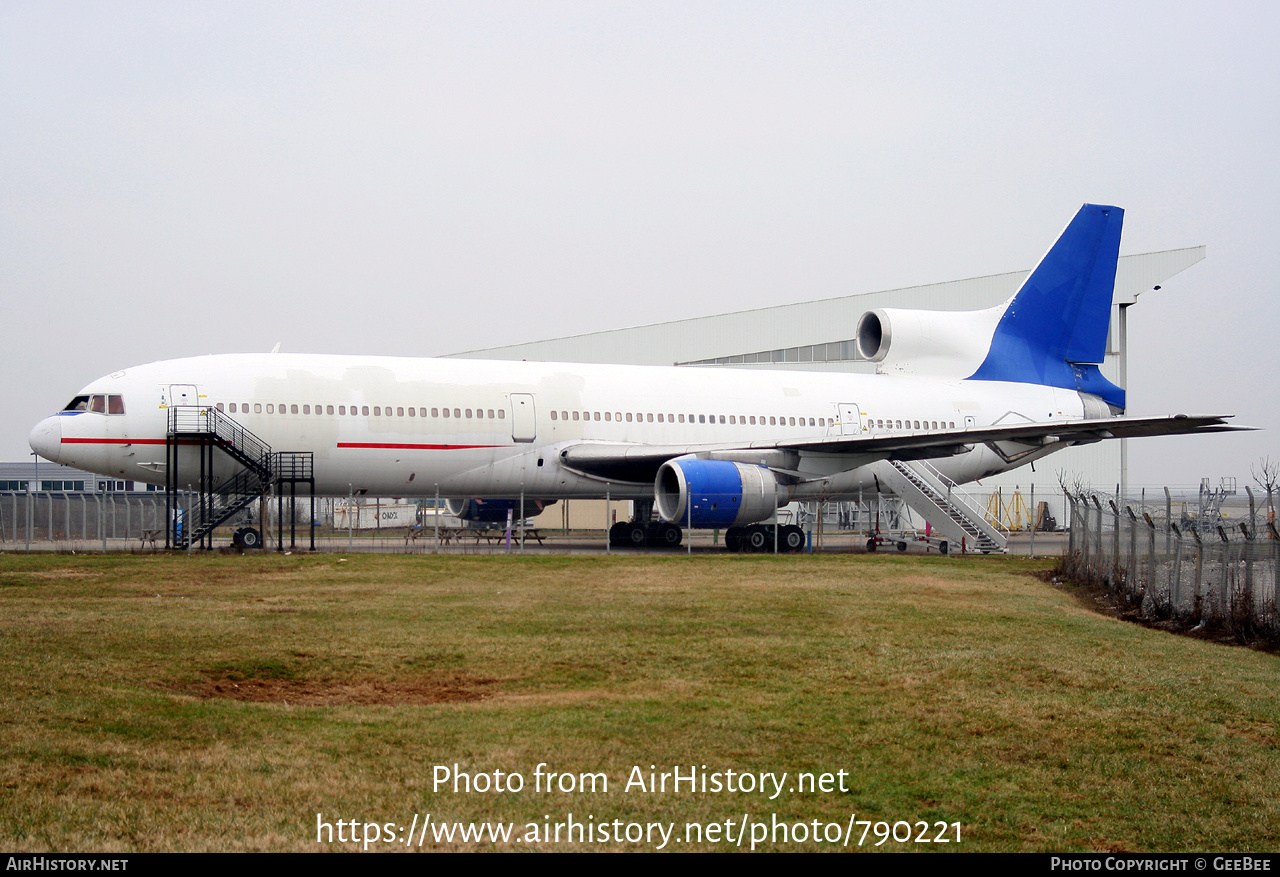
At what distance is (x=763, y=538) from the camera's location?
27.5 metres

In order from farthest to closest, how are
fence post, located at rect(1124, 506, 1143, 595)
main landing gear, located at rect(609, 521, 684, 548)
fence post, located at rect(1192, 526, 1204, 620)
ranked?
main landing gear, located at rect(609, 521, 684, 548) → fence post, located at rect(1124, 506, 1143, 595) → fence post, located at rect(1192, 526, 1204, 620)

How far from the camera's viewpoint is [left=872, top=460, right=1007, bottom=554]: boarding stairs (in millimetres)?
28469

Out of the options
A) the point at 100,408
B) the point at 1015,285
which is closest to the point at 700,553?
the point at 100,408

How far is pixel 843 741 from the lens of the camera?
25.6 feet

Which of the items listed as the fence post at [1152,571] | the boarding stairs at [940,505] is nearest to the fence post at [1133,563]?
the fence post at [1152,571]

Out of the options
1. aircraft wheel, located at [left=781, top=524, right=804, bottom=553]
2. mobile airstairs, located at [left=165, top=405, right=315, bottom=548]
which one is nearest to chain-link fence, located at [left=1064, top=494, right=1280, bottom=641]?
aircraft wheel, located at [left=781, top=524, right=804, bottom=553]

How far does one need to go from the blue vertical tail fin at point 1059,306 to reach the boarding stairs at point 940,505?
501cm

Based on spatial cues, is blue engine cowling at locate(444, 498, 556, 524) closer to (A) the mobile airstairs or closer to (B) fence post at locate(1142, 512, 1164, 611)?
(A) the mobile airstairs

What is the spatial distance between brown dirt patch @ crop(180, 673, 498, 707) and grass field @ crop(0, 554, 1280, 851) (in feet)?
0.13

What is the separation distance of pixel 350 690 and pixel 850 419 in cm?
2240

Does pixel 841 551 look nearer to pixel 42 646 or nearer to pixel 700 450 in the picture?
pixel 700 450

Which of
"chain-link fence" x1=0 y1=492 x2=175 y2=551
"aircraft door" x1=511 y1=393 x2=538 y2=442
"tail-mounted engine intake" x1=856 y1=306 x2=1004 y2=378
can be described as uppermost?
"tail-mounted engine intake" x1=856 y1=306 x2=1004 y2=378

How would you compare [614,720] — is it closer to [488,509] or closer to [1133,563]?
[1133,563]

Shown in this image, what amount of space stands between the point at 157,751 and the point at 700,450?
21.3 metres
